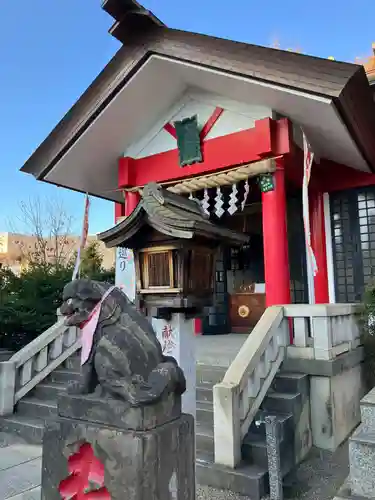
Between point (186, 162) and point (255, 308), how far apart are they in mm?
4372

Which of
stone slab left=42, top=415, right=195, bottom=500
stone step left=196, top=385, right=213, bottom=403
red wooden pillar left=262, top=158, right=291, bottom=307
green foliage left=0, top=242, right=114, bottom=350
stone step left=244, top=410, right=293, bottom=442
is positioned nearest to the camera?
stone slab left=42, top=415, right=195, bottom=500

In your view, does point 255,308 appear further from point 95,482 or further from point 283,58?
point 95,482

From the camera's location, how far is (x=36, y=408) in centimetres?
655

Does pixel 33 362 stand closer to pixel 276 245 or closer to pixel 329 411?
pixel 276 245

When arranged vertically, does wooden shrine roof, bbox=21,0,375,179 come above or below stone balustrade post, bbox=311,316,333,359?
above

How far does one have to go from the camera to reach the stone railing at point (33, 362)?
262 inches

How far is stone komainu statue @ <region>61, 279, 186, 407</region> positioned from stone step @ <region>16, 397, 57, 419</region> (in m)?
4.42

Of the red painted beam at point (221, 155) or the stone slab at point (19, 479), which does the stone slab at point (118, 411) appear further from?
the red painted beam at point (221, 155)

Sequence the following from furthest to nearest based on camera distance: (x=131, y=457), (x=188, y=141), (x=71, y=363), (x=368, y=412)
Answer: (x=188, y=141)
(x=71, y=363)
(x=368, y=412)
(x=131, y=457)

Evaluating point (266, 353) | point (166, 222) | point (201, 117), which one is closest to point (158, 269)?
point (166, 222)

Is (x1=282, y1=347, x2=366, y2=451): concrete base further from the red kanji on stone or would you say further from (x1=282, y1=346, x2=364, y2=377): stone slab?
the red kanji on stone

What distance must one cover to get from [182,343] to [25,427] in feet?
11.4

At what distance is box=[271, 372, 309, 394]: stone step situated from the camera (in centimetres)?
531

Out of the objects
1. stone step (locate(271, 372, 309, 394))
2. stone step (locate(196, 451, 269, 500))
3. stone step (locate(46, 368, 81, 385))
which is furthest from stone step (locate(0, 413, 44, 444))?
stone step (locate(271, 372, 309, 394))
